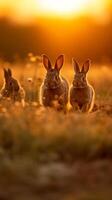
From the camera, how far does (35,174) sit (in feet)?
25.5

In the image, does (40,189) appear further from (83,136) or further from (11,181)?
(83,136)

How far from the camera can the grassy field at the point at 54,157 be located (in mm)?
7500

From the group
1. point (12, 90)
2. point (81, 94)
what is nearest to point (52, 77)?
point (81, 94)

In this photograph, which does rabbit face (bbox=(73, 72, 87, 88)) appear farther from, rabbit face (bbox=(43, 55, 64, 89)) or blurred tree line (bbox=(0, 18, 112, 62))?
blurred tree line (bbox=(0, 18, 112, 62))

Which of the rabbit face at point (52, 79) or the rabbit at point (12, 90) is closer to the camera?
the rabbit face at point (52, 79)

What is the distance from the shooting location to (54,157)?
805cm

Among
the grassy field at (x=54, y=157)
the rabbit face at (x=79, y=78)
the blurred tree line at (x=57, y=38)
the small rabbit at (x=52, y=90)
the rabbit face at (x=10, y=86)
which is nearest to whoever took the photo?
the grassy field at (x=54, y=157)

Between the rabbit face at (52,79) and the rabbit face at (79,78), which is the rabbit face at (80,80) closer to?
the rabbit face at (79,78)

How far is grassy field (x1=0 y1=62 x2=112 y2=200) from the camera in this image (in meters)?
7.50

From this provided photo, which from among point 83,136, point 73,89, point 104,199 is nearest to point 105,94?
point 73,89

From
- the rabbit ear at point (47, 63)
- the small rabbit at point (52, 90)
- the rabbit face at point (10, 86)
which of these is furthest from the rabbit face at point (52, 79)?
the rabbit face at point (10, 86)

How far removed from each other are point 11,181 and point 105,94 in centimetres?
681

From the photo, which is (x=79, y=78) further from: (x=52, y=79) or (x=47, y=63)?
(x=47, y=63)

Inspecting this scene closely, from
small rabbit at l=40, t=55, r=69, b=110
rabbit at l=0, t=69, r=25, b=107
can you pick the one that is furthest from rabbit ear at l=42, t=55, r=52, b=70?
rabbit at l=0, t=69, r=25, b=107
